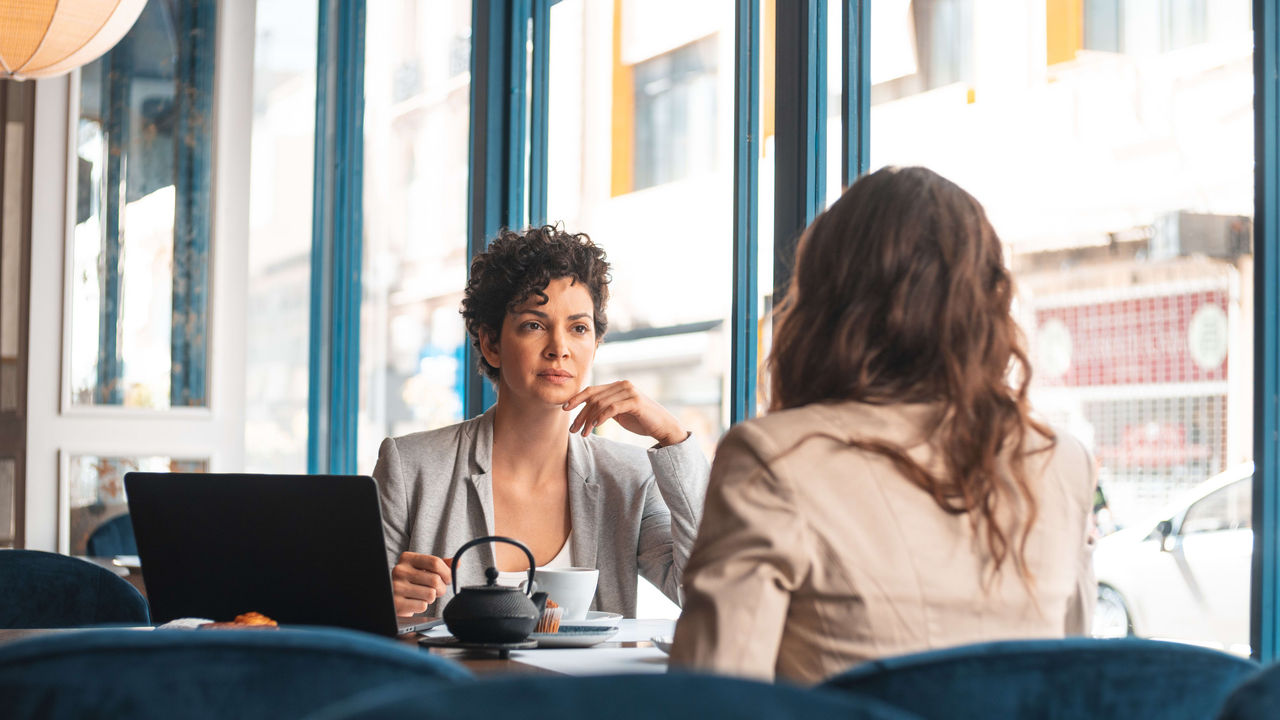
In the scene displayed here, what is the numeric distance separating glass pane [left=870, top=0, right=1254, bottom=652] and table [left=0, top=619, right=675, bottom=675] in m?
0.61

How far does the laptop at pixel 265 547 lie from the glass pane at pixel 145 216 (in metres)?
2.99

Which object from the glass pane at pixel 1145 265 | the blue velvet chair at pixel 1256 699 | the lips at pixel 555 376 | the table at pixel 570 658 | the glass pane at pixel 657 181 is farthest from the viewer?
the glass pane at pixel 657 181

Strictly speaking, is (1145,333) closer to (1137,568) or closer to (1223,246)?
(1223,246)

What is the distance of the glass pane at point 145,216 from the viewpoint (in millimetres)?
4441

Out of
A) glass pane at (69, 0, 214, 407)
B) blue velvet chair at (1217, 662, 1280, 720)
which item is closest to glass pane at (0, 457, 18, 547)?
glass pane at (69, 0, 214, 407)

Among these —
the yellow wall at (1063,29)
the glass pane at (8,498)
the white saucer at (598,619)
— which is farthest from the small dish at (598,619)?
the glass pane at (8,498)

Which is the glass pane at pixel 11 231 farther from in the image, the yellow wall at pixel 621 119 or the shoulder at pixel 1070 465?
the shoulder at pixel 1070 465

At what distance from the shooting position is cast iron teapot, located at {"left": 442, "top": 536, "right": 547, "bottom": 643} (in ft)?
5.36

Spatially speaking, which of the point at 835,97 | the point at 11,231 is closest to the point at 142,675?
the point at 835,97

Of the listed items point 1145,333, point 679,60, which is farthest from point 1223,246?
point 679,60

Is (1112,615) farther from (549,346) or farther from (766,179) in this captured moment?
(766,179)

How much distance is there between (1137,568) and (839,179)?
983 mm

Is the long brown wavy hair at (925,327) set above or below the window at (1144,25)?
below

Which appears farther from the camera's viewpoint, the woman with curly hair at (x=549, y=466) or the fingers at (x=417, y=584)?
the woman with curly hair at (x=549, y=466)
